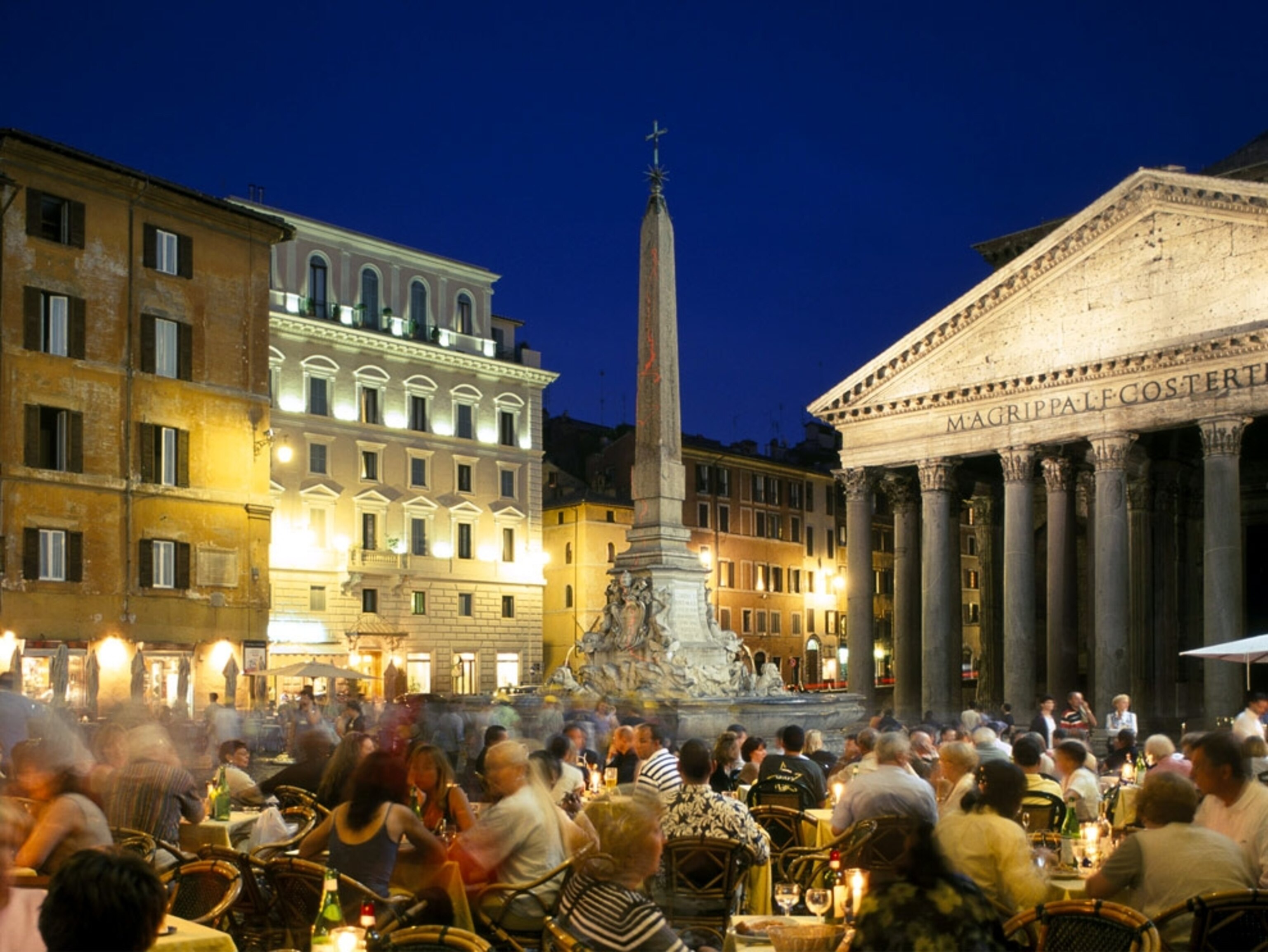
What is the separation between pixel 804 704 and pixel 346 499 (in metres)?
24.5

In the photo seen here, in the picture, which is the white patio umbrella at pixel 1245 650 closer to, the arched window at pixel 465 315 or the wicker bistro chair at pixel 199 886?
the wicker bistro chair at pixel 199 886

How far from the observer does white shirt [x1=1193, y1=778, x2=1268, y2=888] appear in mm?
7055

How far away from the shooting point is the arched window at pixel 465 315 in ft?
161

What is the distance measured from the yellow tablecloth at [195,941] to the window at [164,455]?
27.4 meters

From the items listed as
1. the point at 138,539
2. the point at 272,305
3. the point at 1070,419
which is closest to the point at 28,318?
the point at 138,539

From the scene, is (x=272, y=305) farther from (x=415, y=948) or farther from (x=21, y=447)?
(x=415, y=948)

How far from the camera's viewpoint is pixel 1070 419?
1200 inches

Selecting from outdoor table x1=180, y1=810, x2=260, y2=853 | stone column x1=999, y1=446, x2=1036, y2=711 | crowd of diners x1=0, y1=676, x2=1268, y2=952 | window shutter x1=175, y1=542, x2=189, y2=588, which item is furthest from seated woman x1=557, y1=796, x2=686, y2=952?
window shutter x1=175, y1=542, x2=189, y2=588

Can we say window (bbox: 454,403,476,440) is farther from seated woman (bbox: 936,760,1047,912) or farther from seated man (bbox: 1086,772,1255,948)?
seated man (bbox: 1086,772,1255,948)

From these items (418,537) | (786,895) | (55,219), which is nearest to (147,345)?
(55,219)

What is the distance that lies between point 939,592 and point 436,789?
26.3 meters

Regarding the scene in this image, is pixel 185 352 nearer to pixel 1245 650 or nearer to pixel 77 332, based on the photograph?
pixel 77 332

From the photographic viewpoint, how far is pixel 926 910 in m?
4.44

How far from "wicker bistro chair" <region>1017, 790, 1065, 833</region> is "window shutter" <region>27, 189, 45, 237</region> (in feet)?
87.4
